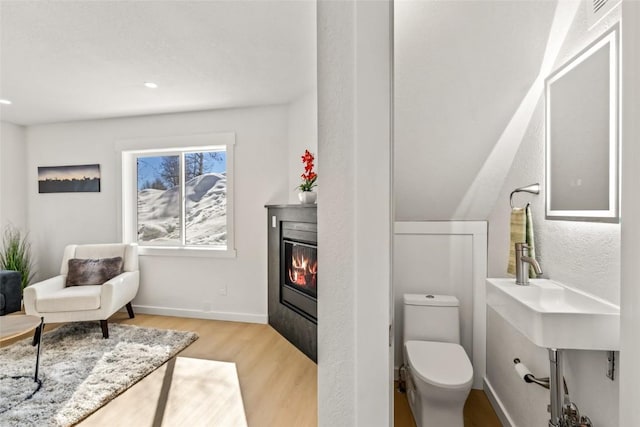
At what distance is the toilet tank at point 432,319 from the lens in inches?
82.1

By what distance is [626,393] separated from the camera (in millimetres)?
554

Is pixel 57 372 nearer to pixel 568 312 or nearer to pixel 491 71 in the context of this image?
pixel 568 312

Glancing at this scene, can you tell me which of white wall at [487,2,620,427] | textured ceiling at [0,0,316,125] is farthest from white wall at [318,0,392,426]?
textured ceiling at [0,0,316,125]

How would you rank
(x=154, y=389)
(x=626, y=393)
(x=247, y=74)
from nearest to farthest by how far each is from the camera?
(x=626, y=393), (x=154, y=389), (x=247, y=74)

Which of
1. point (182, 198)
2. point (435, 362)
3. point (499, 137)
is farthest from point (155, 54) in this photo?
point (435, 362)

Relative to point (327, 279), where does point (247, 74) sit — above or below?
above

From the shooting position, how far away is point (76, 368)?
232cm

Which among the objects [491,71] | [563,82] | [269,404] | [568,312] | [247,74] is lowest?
[269,404]

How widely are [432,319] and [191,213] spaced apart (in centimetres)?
290

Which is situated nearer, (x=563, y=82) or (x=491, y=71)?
(x=563, y=82)

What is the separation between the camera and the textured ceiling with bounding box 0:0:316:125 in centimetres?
175

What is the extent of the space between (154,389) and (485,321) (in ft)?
7.77

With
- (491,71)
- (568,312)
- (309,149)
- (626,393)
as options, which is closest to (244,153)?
(309,149)

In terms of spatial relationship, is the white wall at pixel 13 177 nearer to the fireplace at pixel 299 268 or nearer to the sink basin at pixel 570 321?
the fireplace at pixel 299 268
